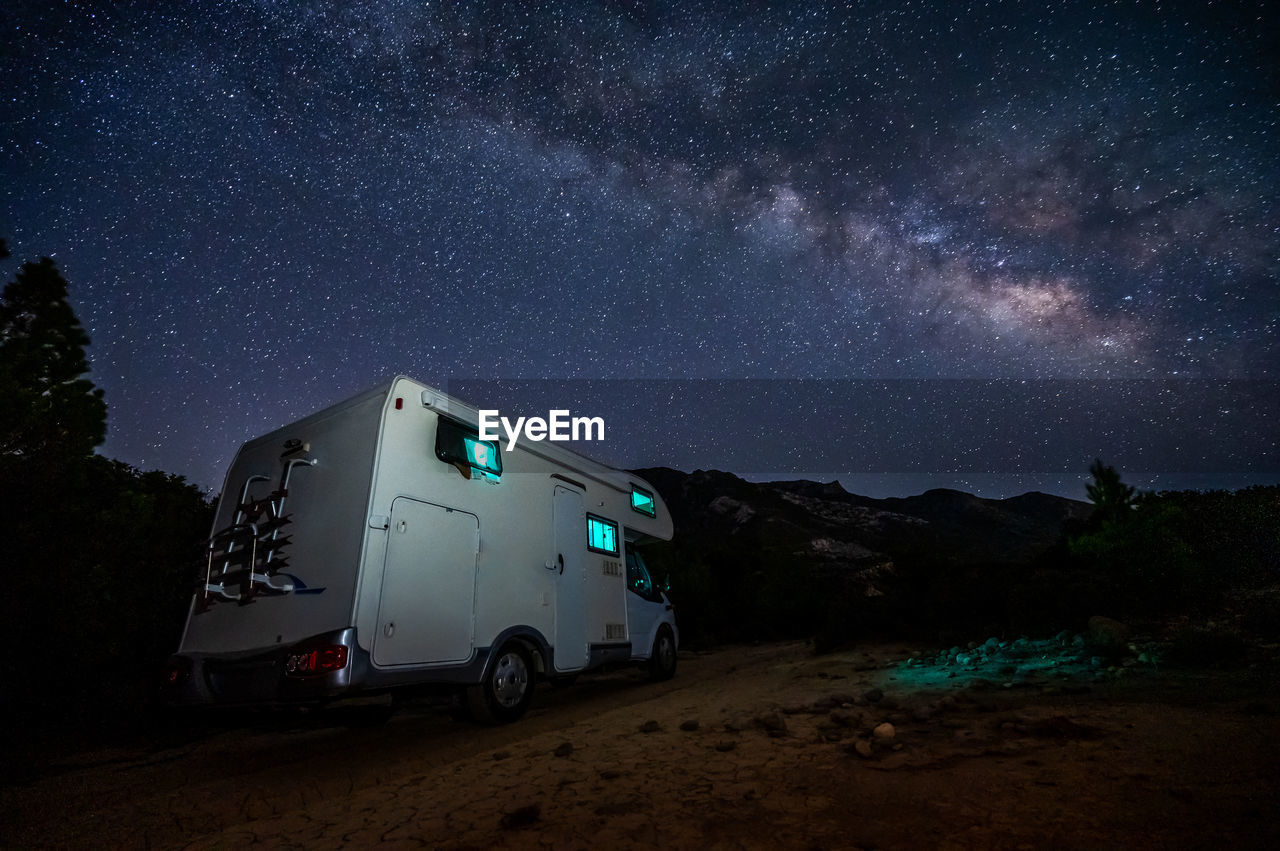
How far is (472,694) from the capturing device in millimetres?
5855

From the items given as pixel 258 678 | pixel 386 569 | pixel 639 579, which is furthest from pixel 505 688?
pixel 639 579

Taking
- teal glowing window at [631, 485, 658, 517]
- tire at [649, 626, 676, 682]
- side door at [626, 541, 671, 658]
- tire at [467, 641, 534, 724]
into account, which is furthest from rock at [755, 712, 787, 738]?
teal glowing window at [631, 485, 658, 517]

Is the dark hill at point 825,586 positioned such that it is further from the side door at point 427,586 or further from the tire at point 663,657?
the side door at point 427,586

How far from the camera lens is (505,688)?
20.3ft

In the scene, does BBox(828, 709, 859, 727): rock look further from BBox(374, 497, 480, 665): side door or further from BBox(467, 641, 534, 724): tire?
BBox(374, 497, 480, 665): side door

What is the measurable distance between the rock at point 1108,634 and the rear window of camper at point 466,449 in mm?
7974

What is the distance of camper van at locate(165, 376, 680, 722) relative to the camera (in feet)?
15.9

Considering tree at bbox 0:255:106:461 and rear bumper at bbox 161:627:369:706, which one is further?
tree at bbox 0:255:106:461

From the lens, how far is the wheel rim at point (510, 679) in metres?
6.11

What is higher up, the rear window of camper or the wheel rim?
the rear window of camper

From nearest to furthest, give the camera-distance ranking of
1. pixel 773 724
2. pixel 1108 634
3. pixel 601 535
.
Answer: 1. pixel 773 724
2. pixel 1108 634
3. pixel 601 535

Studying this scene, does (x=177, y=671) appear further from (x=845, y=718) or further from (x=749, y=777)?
(x=845, y=718)

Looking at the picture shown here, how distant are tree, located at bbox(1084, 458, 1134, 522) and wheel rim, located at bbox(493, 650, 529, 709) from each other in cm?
2102

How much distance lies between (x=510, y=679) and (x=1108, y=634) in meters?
7.68
